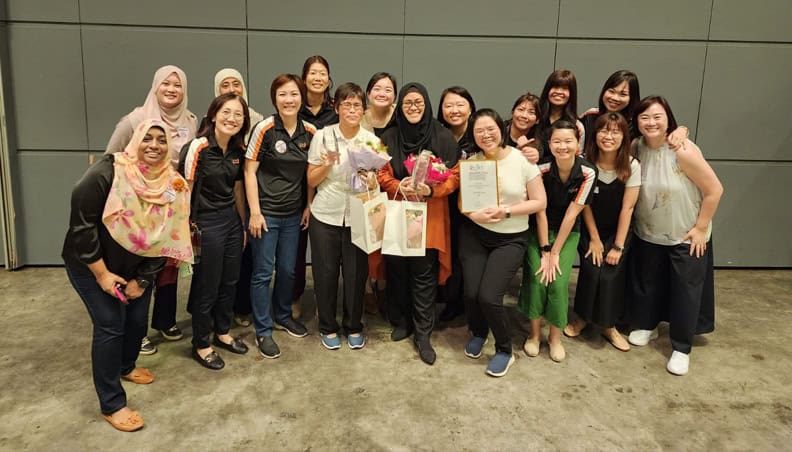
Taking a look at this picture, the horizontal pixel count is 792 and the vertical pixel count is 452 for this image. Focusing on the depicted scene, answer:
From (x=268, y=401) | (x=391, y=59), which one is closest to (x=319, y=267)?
(x=268, y=401)

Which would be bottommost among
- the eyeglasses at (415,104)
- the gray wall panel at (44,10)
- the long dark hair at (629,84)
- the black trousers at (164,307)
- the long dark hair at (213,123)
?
the black trousers at (164,307)

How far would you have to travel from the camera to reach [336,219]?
10.4 ft

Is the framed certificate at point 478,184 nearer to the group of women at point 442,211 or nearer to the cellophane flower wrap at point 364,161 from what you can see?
the group of women at point 442,211

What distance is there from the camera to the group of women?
9.73ft

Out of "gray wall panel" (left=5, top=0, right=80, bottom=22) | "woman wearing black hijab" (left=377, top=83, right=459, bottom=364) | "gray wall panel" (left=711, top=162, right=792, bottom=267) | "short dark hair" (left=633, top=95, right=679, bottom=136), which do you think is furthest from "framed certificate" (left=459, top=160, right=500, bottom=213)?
"gray wall panel" (left=5, top=0, right=80, bottom=22)

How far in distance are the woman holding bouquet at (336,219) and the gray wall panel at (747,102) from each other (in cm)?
356

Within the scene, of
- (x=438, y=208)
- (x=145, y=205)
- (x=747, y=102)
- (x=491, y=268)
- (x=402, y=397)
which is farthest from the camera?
(x=747, y=102)

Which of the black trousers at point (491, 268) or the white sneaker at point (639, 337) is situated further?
the white sneaker at point (639, 337)

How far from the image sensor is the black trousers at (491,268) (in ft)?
10.0

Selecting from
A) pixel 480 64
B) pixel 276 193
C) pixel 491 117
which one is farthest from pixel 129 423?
pixel 480 64

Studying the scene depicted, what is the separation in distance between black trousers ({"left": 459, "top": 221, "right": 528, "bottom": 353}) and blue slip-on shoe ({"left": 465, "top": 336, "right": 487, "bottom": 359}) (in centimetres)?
16

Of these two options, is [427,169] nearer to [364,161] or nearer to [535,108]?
[364,161]

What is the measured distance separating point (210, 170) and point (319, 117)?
32.2 inches

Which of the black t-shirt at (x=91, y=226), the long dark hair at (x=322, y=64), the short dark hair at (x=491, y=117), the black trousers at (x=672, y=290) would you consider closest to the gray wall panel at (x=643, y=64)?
the black trousers at (x=672, y=290)
